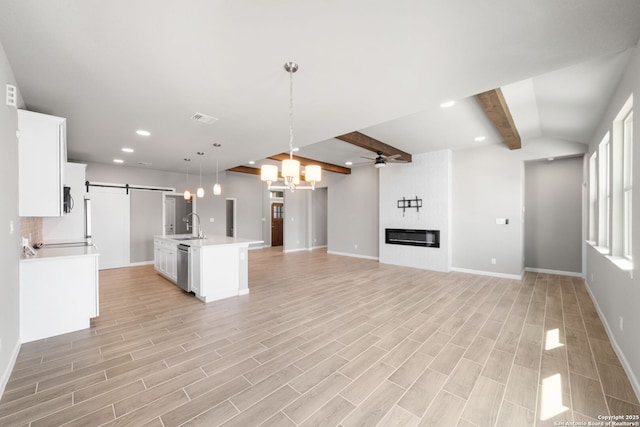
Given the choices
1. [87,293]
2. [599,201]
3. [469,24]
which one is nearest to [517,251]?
[599,201]

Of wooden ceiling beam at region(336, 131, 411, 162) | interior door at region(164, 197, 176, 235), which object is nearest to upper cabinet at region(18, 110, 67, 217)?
wooden ceiling beam at region(336, 131, 411, 162)

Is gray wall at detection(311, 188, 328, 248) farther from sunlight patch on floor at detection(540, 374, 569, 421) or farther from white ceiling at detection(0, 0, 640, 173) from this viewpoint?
sunlight patch on floor at detection(540, 374, 569, 421)

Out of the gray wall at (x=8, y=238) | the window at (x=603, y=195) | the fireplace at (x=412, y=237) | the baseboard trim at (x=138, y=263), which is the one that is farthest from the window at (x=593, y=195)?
the baseboard trim at (x=138, y=263)

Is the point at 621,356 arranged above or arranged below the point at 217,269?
below

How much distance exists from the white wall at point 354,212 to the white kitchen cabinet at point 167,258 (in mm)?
5075

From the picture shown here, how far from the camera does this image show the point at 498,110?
134 inches

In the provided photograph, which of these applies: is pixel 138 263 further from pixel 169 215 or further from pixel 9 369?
pixel 9 369

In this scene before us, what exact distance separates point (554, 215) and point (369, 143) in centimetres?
442

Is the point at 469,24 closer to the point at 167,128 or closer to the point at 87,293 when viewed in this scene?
the point at 167,128

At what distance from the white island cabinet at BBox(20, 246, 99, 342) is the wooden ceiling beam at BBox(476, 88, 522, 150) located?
16.4 ft

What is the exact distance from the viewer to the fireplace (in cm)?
626

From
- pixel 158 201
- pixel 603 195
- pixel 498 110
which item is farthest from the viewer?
pixel 158 201

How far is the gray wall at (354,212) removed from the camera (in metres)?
7.96

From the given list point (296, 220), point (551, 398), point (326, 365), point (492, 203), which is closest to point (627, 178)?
point (551, 398)
